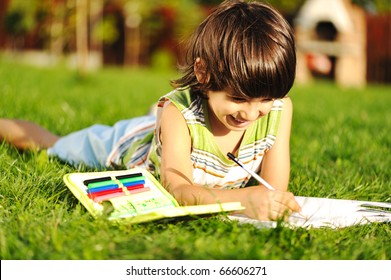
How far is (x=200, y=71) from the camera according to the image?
1.87 metres

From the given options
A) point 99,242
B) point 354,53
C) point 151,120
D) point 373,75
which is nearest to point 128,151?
point 151,120

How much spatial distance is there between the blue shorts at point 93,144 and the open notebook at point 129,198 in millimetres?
658

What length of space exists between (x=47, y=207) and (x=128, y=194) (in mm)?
243

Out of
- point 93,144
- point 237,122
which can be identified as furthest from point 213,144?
point 93,144

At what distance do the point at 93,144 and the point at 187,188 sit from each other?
0.90m

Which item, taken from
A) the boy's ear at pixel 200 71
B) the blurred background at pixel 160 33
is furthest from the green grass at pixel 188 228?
the blurred background at pixel 160 33

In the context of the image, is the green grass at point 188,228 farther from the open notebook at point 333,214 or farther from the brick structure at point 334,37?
the brick structure at point 334,37

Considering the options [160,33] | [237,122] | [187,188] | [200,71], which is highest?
[200,71]

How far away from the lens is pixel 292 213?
1730 mm

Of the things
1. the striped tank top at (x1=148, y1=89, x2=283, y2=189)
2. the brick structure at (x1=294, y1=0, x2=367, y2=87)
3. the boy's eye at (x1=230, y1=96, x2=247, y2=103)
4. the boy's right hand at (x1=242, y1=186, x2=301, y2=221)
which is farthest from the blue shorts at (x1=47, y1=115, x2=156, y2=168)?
the brick structure at (x1=294, y1=0, x2=367, y2=87)

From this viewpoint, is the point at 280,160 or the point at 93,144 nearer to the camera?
the point at 280,160

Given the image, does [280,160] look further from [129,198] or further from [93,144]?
[93,144]

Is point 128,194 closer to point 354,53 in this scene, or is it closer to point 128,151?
point 128,151

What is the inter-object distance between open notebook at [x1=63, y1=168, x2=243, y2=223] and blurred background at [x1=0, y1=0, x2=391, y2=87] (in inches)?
221
